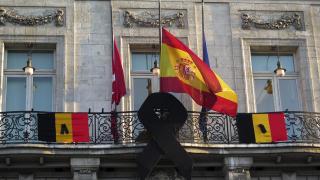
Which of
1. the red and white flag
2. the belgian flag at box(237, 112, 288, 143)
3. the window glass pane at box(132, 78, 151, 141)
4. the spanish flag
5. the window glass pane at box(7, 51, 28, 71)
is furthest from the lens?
the window glass pane at box(7, 51, 28, 71)

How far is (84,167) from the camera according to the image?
Result: 1681 centimetres

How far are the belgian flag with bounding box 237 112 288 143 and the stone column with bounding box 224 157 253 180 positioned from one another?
0.55 metres

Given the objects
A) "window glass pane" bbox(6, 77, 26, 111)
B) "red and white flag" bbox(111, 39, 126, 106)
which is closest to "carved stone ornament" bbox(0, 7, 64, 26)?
"window glass pane" bbox(6, 77, 26, 111)

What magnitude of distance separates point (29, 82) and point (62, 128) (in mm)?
1913

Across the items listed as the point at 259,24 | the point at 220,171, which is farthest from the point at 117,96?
the point at 259,24

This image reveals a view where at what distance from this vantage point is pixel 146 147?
1680 cm

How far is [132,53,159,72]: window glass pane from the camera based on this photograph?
19000mm

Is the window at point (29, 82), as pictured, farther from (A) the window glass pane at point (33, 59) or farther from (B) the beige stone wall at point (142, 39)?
(B) the beige stone wall at point (142, 39)

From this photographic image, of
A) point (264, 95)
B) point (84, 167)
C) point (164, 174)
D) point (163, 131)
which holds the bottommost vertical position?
point (164, 174)

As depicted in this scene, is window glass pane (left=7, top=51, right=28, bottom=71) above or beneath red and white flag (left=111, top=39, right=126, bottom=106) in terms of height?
above

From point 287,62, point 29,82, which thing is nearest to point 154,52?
point 29,82

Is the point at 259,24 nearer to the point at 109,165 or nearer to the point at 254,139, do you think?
the point at 254,139

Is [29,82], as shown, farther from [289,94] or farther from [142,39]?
[289,94]

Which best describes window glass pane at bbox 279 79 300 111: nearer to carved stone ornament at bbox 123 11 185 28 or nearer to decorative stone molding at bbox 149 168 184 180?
carved stone ornament at bbox 123 11 185 28
